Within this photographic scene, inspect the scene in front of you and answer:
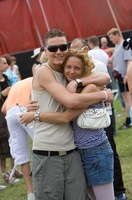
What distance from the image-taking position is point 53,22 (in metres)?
16.4

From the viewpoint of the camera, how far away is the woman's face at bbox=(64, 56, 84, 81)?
3.92m

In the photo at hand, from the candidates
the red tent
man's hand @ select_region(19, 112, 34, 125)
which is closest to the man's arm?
man's hand @ select_region(19, 112, 34, 125)

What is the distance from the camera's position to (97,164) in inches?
156

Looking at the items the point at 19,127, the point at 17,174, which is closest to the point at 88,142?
the point at 19,127

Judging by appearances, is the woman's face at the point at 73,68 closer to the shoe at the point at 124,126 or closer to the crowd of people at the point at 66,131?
Result: the crowd of people at the point at 66,131

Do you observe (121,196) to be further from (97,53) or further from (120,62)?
(120,62)

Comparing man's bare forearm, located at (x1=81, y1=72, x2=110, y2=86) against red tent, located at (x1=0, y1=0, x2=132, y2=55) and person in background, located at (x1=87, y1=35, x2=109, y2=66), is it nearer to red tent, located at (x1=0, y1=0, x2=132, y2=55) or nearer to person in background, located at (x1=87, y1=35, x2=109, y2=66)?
person in background, located at (x1=87, y1=35, x2=109, y2=66)

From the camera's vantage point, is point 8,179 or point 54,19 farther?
point 54,19

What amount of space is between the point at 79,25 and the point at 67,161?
13.0 m

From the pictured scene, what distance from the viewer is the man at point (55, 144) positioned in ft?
12.8

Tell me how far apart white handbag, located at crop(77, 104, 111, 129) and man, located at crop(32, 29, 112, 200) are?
10cm

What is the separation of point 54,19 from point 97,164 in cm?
1292

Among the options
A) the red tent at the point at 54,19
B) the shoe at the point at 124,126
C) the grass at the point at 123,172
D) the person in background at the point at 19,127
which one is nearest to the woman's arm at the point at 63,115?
the person in background at the point at 19,127

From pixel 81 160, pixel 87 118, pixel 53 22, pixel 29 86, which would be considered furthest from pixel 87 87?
pixel 53 22
